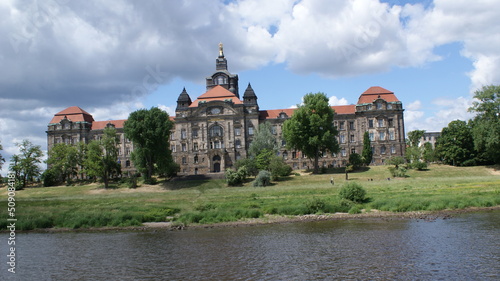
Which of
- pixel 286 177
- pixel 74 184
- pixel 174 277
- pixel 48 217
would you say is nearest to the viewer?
pixel 174 277

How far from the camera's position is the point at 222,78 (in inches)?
4176

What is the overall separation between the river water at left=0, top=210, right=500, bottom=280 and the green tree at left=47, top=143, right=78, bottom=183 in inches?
2035

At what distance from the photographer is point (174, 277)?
69.4 ft

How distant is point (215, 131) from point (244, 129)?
6342mm

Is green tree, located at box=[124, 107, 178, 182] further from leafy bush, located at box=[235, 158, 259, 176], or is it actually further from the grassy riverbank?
the grassy riverbank

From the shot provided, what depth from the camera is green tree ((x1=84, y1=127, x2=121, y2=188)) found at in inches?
2997

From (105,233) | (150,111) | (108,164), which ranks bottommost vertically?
(105,233)

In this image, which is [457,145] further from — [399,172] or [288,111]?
[288,111]

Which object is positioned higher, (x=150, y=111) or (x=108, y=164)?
(x=150, y=111)

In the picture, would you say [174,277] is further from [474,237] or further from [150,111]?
[150,111]

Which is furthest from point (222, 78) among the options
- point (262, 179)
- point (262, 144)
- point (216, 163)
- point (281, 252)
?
point (281, 252)

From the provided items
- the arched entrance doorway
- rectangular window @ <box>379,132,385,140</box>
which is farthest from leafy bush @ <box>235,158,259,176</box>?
rectangular window @ <box>379,132,385,140</box>

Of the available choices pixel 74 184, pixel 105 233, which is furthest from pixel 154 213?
pixel 74 184

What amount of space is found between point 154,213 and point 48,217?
1001 centimetres
